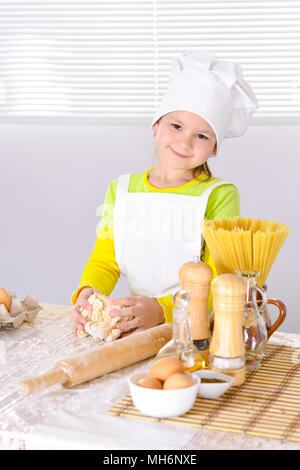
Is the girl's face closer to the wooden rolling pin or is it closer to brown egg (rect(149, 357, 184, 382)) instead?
the wooden rolling pin

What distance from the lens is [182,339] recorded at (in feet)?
3.45

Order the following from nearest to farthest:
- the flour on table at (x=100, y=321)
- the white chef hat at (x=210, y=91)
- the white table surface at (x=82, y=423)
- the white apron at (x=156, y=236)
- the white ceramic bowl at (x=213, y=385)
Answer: the white table surface at (x=82, y=423)
the white ceramic bowl at (x=213, y=385)
the flour on table at (x=100, y=321)
the white chef hat at (x=210, y=91)
the white apron at (x=156, y=236)

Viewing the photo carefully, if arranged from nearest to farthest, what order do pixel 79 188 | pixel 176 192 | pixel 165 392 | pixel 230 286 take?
pixel 165 392, pixel 230 286, pixel 176 192, pixel 79 188

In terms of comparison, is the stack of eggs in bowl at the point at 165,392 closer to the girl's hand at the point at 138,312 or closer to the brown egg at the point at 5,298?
the girl's hand at the point at 138,312

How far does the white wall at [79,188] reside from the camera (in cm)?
272

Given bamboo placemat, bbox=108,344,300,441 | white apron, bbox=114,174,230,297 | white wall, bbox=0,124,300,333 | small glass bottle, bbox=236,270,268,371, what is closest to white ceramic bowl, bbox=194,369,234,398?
bamboo placemat, bbox=108,344,300,441

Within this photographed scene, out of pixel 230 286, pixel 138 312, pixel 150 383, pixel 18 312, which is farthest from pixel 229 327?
pixel 18 312

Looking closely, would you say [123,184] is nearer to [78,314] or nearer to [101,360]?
[78,314]

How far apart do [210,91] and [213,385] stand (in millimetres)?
858

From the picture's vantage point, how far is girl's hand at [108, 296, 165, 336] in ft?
4.36

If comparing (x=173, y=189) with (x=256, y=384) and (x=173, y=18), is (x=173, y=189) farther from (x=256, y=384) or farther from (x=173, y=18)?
(x=173, y=18)

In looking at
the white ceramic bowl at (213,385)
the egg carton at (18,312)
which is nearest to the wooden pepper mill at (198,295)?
the white ceramic bowl at (213,385)

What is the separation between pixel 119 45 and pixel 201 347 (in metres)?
1.91

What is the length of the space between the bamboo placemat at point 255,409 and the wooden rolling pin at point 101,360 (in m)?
0.09
